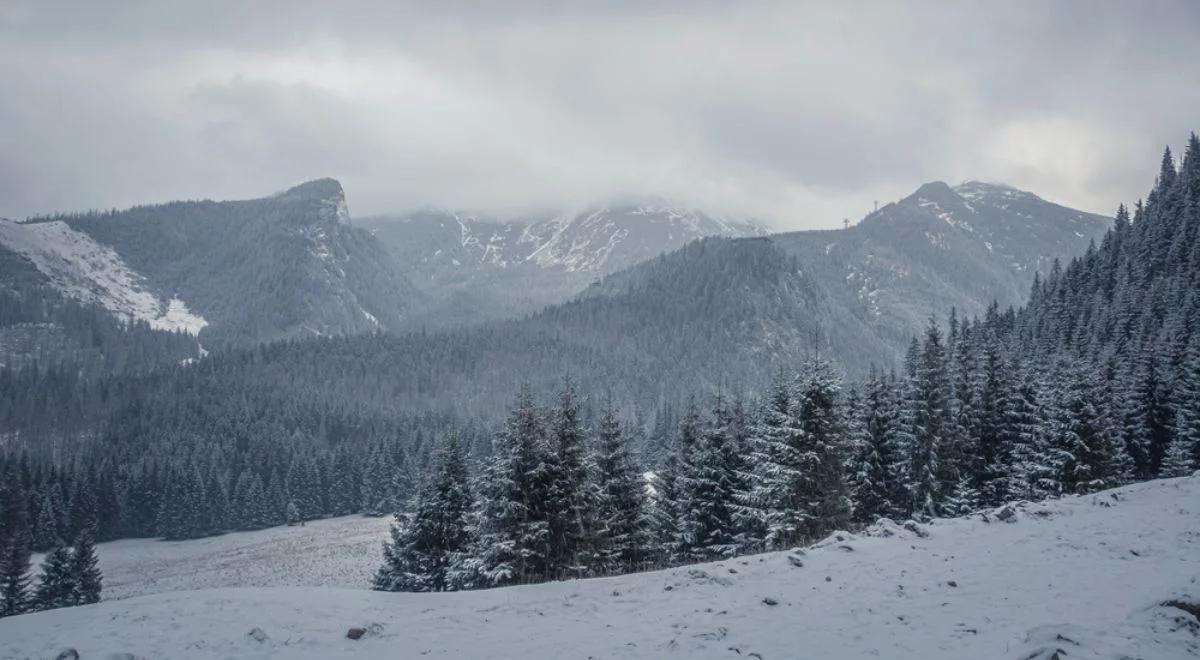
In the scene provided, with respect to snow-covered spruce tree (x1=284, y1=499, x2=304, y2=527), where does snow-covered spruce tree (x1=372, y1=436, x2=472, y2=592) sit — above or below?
above

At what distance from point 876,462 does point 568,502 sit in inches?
754

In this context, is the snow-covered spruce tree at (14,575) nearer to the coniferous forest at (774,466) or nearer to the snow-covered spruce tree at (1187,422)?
the coniferous forest at (774,466)

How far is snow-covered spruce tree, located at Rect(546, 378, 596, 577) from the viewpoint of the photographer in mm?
30359

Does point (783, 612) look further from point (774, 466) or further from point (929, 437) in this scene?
point (929, 437)

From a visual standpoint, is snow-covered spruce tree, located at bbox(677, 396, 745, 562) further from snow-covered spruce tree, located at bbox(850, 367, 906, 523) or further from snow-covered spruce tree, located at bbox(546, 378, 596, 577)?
snow-covered spruce tree, located at bbox(850, 367, 906, 523)

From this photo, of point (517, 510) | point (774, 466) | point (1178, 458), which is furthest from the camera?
point (1178, 458)

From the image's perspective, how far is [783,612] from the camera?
587 inches

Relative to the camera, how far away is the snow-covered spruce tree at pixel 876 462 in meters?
37.9

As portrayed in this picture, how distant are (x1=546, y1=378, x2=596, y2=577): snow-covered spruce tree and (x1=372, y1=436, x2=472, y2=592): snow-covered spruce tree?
6.99 m

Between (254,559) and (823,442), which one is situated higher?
(823,442)

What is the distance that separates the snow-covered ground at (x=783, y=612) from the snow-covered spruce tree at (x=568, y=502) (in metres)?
11.1

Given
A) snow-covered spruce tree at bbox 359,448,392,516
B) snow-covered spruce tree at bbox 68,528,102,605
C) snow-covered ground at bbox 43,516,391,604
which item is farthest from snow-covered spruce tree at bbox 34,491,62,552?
snow-covered spruce tree at bbox 68,528,102,605

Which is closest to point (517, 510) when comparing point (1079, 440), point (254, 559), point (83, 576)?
point (1079, 440)

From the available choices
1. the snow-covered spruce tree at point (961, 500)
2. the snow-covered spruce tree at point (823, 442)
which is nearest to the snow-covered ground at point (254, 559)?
the snow-covered spruce tree at point (823, 442)
